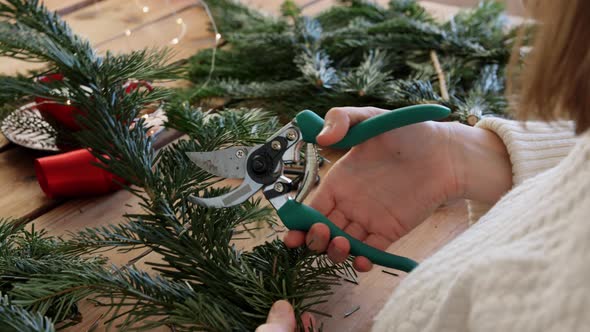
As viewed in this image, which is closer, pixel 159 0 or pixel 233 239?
pixel 233 239

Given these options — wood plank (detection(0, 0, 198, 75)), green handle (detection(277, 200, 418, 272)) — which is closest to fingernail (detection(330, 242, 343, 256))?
green handle (detection(277, 200, 418, 272))

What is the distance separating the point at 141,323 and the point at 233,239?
118 millimetres

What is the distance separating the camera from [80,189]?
727mm

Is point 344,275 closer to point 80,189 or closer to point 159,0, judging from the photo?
point 80,189

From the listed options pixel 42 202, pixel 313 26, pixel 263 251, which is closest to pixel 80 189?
pixel 42 202

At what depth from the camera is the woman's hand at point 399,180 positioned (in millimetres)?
650

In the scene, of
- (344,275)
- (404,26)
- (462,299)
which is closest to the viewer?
(462,299)

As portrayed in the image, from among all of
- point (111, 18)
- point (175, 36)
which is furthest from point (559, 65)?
point (111, 18)

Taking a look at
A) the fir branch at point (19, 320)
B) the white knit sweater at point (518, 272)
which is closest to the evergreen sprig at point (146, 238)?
the fir branch at point (19, 320)

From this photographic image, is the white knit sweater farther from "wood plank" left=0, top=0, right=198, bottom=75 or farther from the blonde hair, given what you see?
"wood plank" left=0, top=0, right=198, bottom=75

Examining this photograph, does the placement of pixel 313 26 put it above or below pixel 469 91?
above

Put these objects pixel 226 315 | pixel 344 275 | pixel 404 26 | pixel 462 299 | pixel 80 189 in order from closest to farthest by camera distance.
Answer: pixel 462 299
pixel 226 315
pixel 344 275
pixel 80 189
pixel 404 26

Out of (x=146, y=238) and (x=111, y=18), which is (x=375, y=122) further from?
(x=111, y=18)

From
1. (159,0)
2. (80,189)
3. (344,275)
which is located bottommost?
(344,275)
